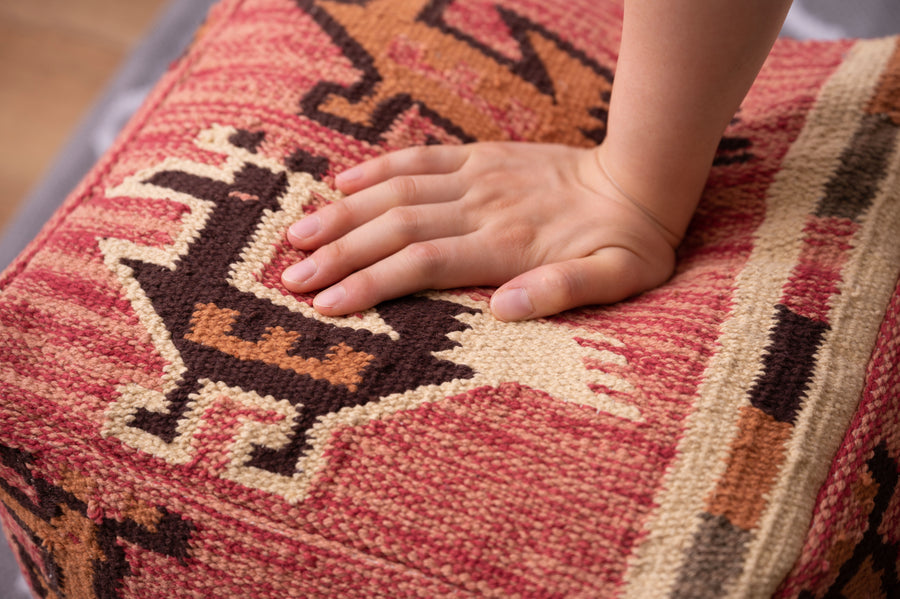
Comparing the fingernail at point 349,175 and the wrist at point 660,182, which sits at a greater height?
the fingernail at point 349,175

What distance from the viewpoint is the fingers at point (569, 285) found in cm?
49

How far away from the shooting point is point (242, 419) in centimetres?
43

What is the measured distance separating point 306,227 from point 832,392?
1.20 feet

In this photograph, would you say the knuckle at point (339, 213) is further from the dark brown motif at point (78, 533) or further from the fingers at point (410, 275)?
the dark brown motif at point (78, 533)

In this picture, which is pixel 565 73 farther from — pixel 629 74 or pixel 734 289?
pixel 734 289

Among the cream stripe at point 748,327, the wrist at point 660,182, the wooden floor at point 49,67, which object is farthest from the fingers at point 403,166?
the wooden floor at point 49,67

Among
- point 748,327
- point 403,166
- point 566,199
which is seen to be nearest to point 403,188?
point 403,166

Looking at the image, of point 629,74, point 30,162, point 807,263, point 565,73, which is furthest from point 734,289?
point 30,162

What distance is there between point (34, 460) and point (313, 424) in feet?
0.56

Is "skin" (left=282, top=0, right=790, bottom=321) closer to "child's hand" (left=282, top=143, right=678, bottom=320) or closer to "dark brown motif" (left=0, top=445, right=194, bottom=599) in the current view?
"child's hand" (left=282, top=143, right=678, bottom=320)

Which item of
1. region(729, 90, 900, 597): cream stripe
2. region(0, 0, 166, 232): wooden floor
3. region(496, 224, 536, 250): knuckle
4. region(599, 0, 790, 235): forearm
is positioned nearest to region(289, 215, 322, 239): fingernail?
region(496, 224, 536, 250): knuckle

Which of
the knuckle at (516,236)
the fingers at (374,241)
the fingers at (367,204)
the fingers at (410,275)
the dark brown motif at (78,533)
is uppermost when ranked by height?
the fingers at (367,204)

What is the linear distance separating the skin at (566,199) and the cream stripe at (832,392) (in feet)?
0.43

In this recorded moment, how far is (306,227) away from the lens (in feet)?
1.68
